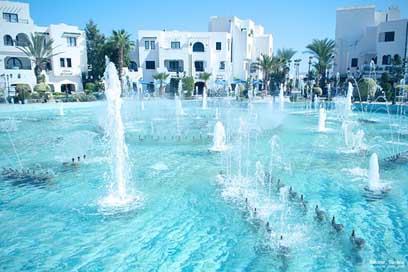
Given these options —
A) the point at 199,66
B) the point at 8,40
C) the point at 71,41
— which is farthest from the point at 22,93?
the point at 199,66

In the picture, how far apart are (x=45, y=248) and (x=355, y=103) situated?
103ft

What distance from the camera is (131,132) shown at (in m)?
19.5

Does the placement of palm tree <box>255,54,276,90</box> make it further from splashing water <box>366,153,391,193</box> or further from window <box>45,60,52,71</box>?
splashing water <box>366,153,391,193</box>

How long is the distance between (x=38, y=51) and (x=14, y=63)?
386 cm

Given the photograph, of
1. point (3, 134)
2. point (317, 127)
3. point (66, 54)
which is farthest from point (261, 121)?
point (66, 54)

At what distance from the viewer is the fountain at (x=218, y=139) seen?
47.9ft

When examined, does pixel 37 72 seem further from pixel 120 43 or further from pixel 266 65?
pixel 266 65

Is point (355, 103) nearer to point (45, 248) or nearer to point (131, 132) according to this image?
point (131, 132)

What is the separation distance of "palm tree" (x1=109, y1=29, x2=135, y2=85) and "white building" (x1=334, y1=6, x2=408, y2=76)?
28.3m

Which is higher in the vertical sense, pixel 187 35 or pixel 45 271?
pixel 187 35

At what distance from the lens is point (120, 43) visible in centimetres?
4325

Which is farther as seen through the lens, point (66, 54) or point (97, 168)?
point (66, 54)

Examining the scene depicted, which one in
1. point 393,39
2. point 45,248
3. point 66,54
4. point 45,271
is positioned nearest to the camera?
point 45,271

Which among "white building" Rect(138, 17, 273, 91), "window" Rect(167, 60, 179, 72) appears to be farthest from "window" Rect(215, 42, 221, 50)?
"window" Rect(167, 60, 179, 72)
